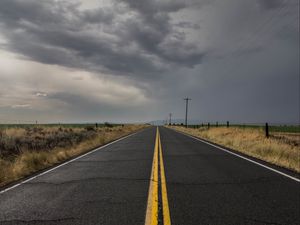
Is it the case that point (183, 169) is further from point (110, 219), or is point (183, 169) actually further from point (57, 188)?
point (110, 219)

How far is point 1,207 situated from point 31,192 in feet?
4.14

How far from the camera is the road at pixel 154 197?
5137 millimetres

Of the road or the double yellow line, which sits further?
the road

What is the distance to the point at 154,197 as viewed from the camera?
6.46 metres

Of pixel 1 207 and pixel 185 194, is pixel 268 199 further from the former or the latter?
pixel 1 207

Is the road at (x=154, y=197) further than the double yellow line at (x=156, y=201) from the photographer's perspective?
Yes

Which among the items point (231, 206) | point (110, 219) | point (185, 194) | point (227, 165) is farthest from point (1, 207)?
point (227, 165)

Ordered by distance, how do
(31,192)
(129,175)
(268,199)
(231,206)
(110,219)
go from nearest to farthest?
(110,219) → (231,206) → (268,199) → (31,192) → (129,175)

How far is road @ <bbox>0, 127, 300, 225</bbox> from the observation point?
5.14 meters

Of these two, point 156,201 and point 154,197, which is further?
point 154,197

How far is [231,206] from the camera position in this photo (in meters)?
5.83

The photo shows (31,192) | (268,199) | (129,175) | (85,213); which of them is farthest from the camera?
(129,175)

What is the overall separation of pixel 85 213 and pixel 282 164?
9079mm

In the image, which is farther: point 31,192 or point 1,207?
point 31,192
